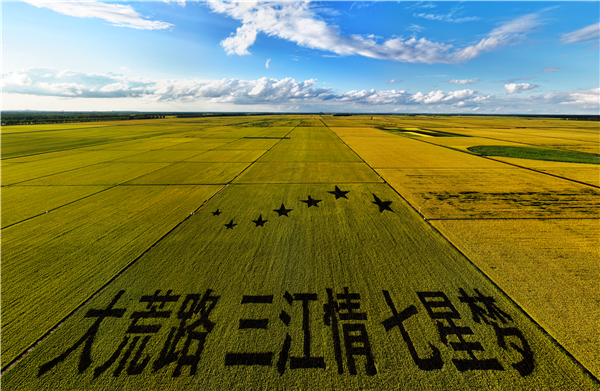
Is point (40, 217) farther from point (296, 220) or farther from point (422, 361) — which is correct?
point (422, 361)

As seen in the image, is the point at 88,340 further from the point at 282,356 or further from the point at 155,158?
the point at 155,158

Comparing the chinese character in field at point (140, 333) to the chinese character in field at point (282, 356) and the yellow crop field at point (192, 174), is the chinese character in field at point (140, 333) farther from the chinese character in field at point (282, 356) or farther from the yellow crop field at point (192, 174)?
the yellow crop field at point (192, 174)

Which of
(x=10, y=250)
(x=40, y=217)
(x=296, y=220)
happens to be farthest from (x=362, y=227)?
(x=40, y=217)

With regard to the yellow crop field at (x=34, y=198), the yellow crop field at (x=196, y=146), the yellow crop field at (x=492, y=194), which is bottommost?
the yellow crop field at (x=34, y=198)

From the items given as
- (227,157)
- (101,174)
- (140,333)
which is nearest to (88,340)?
(140,333)

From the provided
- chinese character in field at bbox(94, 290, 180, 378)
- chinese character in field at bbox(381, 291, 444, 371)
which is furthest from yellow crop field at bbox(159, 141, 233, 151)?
chinese character in field at bbox(381, 291, 444, 371)

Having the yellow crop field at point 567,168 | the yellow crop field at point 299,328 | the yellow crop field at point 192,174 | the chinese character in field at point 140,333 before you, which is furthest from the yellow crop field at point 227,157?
the yellow crop field at point 567,168

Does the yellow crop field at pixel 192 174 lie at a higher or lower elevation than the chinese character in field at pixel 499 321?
higher
